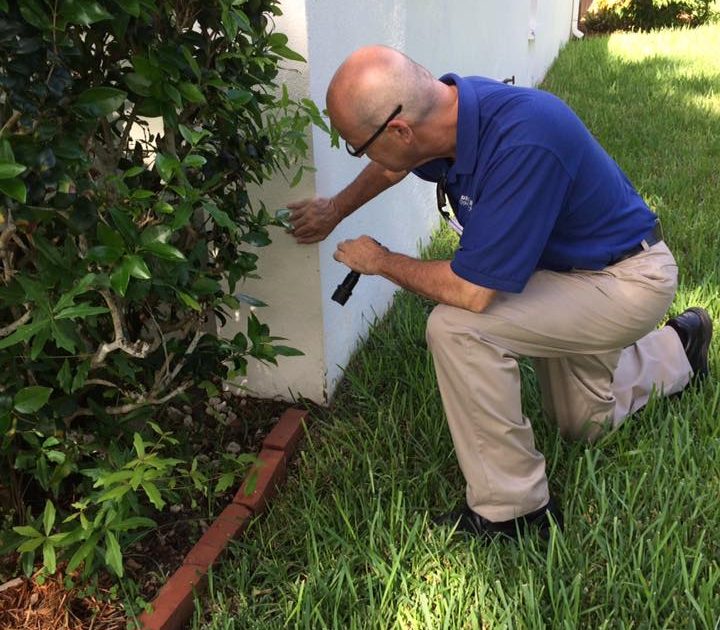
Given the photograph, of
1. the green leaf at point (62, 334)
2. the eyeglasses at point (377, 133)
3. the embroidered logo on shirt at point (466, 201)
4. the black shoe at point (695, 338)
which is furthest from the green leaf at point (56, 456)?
the black shoe at point (695, 338)

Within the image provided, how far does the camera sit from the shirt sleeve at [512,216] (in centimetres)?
182

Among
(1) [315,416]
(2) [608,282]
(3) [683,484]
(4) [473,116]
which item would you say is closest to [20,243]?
(4) [473,116]

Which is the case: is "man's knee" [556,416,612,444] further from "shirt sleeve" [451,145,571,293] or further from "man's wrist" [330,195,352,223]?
"man's wrist" [330,195,352,223]

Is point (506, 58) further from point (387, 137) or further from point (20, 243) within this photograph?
point (20, 243)

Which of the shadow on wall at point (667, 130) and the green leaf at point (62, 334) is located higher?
the green leaf at point (62, 334)

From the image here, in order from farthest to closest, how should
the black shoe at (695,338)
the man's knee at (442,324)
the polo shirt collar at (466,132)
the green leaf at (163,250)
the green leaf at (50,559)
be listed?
1. the black shoe at (695,338)
2. the man's knee at (442,324)
3. the polo shirt collar at (466,132)
4. the green leaf at (50,559)
5. the green leaf at (163,250)

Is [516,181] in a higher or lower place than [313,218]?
higher

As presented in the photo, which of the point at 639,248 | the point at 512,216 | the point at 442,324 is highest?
the point at 512,216

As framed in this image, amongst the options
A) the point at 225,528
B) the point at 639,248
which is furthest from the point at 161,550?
the point at 639,248

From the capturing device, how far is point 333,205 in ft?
7.84

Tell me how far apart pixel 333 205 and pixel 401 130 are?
1.69ft

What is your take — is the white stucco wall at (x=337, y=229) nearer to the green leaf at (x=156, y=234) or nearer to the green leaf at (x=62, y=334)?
the green leaf at (x=156, y=234)

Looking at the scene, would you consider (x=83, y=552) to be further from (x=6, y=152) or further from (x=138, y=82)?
(x=138, y=82)

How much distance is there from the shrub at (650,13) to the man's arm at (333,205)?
35.5 ft
